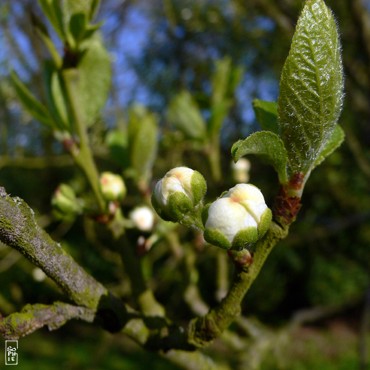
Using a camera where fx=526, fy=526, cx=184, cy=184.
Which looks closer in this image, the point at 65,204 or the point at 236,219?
the point at 236,219

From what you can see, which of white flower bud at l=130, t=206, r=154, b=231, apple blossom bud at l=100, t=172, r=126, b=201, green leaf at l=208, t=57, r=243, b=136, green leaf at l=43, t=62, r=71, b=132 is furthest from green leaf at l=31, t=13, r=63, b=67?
green leaf at l=208, t=57, r=243, b=136

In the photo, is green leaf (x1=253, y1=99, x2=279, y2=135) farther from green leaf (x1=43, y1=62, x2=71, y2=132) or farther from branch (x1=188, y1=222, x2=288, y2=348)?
green leaf (x1=43, y1=62, x2=71, y2=132)

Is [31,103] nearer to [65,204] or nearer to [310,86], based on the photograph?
[65,204]

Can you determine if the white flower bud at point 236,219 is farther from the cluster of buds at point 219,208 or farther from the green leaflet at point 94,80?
the green leaflet at point 94,80

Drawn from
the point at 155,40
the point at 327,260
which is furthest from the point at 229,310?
the point at 155,40

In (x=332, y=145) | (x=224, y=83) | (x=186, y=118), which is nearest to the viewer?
(x=332, y=145)

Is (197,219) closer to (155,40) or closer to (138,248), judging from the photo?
(138,248)

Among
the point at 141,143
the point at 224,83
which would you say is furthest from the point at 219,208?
the point at 224,83
